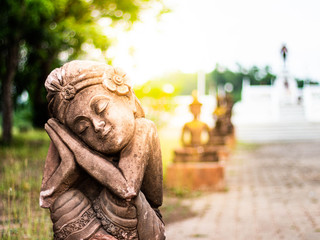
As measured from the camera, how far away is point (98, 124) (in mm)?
2334

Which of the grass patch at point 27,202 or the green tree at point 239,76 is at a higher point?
the green tree at point 239,76

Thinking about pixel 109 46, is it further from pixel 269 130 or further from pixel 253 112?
pixel 253 112

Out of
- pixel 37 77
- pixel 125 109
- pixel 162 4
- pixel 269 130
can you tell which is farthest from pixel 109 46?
pixel 269 130

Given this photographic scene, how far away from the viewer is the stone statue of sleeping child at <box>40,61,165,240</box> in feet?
7.55

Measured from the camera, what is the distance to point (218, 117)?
14.0m

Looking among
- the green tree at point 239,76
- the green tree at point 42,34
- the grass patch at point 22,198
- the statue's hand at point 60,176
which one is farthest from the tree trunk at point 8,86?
the green tree at point 239,76

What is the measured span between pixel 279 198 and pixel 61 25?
23.6ft

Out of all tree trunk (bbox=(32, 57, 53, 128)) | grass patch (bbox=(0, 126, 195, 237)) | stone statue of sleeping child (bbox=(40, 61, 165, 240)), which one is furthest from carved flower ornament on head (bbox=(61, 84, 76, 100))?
tree trunk (bbox=(32, 57, 53, 128))

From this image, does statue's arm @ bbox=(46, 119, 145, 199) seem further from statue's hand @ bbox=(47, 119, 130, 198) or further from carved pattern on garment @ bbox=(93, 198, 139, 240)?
carved pattern on garment @ bbox=(93, 198, 139, 240)

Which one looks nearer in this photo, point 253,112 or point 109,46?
point 109,46

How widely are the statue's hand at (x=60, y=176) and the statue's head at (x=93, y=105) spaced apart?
0.13 m

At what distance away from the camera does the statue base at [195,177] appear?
699 centimetres

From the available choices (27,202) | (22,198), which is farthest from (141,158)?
(22,198)

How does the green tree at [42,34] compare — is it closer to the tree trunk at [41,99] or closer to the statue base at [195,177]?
the tree trunk at [41,99]
